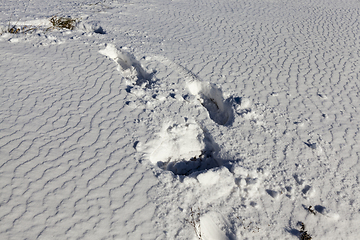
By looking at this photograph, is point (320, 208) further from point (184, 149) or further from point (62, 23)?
point (62, 23)

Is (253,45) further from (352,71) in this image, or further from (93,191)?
(93,191)

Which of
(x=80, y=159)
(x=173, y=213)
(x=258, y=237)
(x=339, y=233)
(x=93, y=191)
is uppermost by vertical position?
(x=80, y=159)

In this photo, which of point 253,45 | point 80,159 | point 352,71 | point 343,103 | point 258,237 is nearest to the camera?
point 258,237

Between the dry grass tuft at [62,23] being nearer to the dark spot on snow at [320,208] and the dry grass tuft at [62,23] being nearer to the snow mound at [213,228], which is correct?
the snow mound at [213,228]

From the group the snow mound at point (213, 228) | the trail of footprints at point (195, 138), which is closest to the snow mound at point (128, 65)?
the trail of footprints at point (195, 138)

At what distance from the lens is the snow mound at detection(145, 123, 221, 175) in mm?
4020

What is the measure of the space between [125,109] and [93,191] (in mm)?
1747

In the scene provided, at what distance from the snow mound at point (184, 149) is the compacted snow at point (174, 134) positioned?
0.02 meters

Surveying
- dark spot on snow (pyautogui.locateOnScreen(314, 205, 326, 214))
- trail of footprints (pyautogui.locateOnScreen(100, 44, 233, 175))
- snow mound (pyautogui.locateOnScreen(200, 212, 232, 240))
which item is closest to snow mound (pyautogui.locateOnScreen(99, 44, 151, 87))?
trail of footprints (pyautogui.locateOnScreen(100, 44, 233, 175))

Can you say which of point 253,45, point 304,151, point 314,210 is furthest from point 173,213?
point 253,45

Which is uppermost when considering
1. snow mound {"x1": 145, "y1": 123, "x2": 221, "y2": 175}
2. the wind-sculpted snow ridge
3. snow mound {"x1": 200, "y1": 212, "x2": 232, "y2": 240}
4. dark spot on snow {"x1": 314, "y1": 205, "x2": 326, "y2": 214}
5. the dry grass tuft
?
the dry grass tuft

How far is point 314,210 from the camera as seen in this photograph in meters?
3.27

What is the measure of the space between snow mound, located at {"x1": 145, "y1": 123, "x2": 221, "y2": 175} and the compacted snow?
19 millimetres

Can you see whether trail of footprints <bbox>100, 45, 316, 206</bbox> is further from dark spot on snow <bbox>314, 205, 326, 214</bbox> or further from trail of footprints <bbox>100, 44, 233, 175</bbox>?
dark spot on snow <bbox>314, 205, 326, 214</bbox>
